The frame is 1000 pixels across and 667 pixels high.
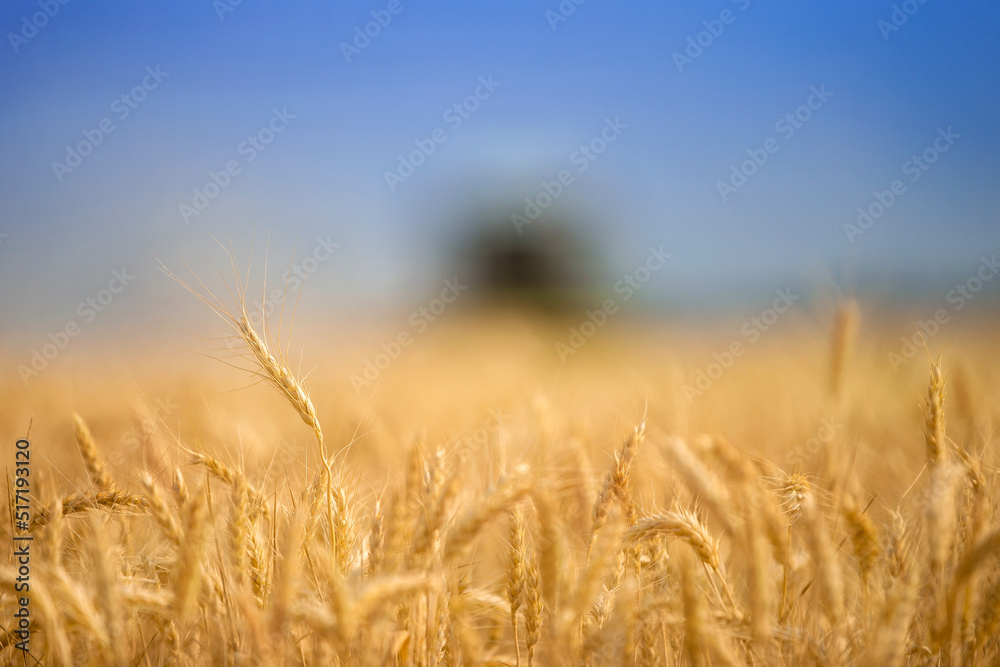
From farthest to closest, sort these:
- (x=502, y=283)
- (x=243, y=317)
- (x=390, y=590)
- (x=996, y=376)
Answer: (x=502, y=283) < (x=996, y=376) < (x=243, y=317) < (x=390, y=590)

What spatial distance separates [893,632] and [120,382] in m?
8.49

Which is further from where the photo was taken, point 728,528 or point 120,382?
point 120,382

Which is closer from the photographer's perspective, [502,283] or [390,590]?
[390,590]

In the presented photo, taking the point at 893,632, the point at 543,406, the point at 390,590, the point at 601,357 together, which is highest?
the point at 601,357

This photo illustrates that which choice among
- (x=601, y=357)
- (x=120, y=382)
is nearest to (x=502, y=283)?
(x=601, y=357)

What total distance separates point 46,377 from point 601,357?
11.2 meters

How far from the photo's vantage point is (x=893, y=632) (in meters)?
1.12

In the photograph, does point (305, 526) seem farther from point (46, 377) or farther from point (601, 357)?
point (601, 357)

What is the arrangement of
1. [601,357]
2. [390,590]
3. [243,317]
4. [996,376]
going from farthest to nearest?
1. [601,357]
2. [996,376]
3. [243,317]
4. [390,590]

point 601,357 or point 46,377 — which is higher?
point 601,357

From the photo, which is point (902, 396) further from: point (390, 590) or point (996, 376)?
point (390, 590)

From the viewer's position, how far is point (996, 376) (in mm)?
4234

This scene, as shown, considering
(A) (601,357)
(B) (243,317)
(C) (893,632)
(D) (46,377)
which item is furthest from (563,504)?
(A) (601,357)

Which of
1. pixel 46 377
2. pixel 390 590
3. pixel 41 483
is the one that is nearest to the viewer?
pixel 390 590
